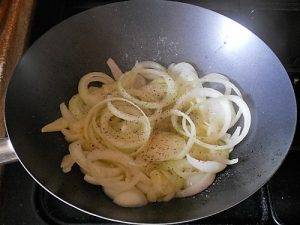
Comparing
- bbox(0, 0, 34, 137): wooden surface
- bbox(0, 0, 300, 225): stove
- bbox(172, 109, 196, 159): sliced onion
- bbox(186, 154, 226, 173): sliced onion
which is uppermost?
bbox(0, 0, 34, 137): wooden surface

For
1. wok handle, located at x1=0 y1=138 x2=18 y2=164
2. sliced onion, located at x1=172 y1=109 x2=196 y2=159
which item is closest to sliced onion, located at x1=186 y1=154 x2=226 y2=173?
sliced onion, located at x1=172 y1=109 x2=196 y2=159

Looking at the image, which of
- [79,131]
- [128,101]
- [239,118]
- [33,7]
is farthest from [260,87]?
[33,7]

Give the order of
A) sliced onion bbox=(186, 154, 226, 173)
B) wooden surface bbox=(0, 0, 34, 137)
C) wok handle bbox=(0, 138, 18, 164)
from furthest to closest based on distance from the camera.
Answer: wooden surface bbox=(0, 0, 34, 137)
sliced onion bbox=(186, 154, 226, 173)
wok handle bbox=(0, 138, 18, 164)

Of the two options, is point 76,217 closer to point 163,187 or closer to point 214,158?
point 163,187

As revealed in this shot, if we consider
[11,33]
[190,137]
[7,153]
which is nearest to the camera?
[7,153]

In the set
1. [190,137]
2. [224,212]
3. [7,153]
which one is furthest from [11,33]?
[224,212]

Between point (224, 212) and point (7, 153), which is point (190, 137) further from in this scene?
point (7, 153)

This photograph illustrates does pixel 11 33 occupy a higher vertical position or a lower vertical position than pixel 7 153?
higher

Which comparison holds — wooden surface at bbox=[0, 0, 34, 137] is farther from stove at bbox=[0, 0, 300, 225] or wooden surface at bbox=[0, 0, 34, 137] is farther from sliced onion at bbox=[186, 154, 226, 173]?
sliced onion at bbox=[186, 154, 226, 173]

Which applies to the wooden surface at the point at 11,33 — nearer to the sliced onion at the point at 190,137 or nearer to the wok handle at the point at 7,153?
the wok handle at the point at 7,153
